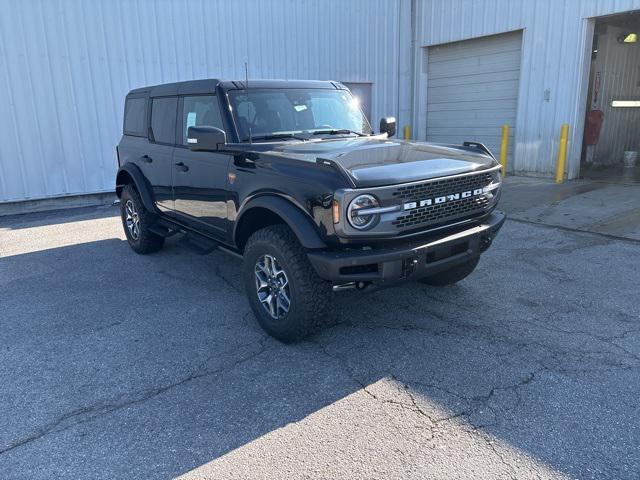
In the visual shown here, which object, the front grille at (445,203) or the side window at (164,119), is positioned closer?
the front grille at (445,203)

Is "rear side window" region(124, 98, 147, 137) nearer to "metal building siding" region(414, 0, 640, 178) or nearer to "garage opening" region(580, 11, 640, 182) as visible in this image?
"metal building siding" region(414, 0, 640, 178)

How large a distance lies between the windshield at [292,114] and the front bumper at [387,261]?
1.53 meters

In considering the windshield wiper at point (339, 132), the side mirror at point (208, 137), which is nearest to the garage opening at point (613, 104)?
the windshield wiper at point (339, 132)

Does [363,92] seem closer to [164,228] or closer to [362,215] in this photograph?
[164,228]

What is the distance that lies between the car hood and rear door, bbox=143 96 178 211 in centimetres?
169

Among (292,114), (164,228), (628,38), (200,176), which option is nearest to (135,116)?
(164,228)

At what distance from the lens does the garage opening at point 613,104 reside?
36.7 feet

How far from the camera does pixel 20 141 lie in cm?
900

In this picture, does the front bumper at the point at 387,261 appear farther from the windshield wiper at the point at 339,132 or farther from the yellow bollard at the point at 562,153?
the yellow bollard at the point at 562,153

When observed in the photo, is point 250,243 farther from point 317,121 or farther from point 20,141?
point 20,141

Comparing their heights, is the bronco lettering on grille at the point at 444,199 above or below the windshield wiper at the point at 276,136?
below

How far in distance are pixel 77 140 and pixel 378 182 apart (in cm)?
834

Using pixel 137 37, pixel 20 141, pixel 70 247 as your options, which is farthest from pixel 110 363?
pixel 137 37

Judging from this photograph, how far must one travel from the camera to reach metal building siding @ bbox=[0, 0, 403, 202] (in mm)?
8859
